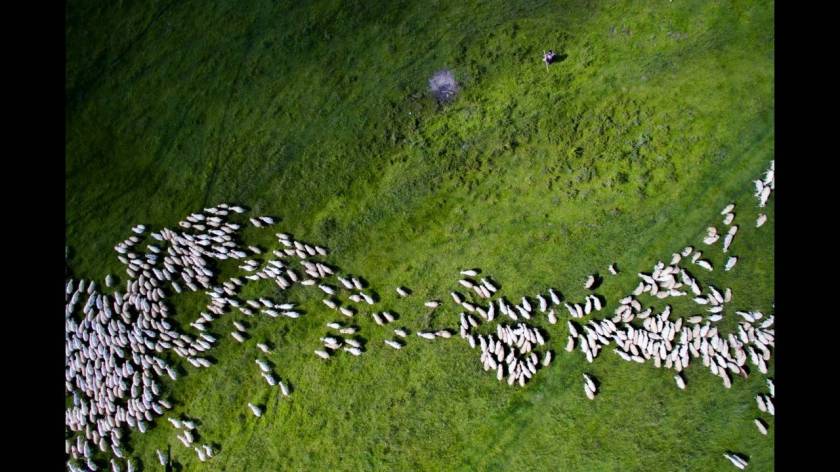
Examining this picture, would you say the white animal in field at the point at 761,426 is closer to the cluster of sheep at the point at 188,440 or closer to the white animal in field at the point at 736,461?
the white animal in field at the point at 736,461

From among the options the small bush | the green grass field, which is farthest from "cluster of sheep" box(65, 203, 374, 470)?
the small bush

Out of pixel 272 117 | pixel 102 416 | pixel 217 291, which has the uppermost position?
pixel 272 117

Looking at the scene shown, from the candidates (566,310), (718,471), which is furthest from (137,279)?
(718,471)

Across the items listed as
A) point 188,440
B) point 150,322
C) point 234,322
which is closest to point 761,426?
point 234,322
